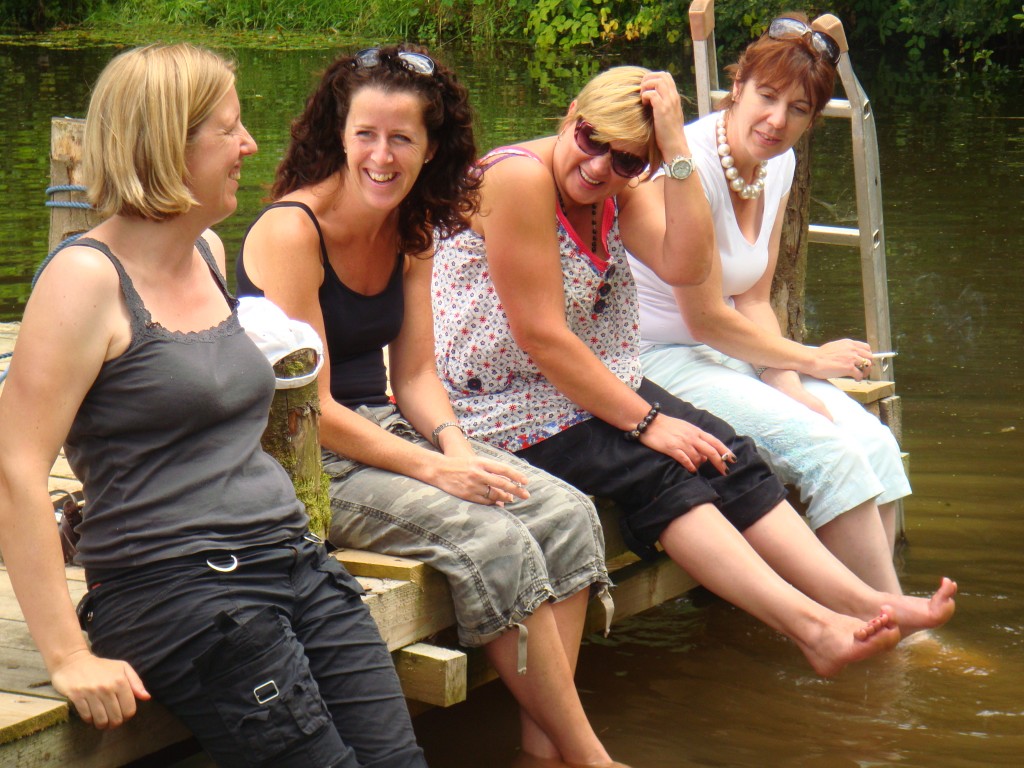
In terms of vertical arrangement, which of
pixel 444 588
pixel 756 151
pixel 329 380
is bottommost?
pixel 444 588

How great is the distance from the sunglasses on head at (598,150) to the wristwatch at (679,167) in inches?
4.0

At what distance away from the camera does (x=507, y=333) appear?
3.55m

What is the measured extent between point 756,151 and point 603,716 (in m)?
1.58

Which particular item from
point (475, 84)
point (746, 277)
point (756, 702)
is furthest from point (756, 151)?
point (475, 84)

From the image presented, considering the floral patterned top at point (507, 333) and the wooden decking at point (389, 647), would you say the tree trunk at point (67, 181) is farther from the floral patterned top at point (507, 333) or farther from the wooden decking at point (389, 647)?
the floral patterned top at point (507, 333)

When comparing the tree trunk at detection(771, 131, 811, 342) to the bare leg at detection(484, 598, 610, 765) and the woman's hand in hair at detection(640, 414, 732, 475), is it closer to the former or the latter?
the woman's hand in hair at detection(640, 414, 732, 475)

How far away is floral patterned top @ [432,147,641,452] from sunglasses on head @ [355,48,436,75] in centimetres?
35

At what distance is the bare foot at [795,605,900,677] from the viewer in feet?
10.6

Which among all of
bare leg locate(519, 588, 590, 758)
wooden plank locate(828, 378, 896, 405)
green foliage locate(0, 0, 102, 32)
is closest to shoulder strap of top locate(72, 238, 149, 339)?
bare leg locate(519, 588, 590, 758)

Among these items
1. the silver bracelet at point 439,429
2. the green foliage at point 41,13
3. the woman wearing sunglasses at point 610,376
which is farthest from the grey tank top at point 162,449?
the green foliage at point 41,13

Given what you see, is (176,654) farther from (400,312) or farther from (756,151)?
(756,151)

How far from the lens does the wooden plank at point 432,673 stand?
2928 mm

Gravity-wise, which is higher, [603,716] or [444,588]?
[444,588]

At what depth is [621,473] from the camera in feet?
11.4
